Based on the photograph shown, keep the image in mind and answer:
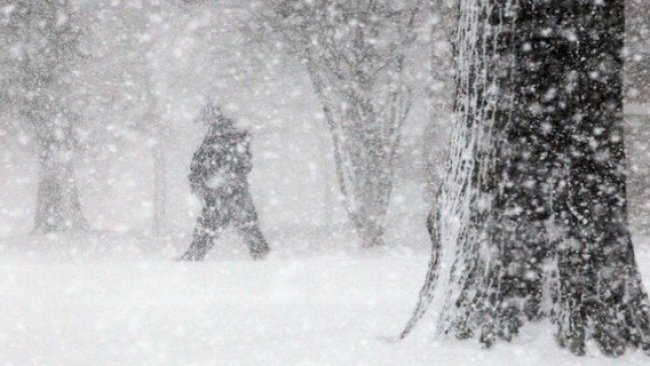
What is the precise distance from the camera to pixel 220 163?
9.08 meters

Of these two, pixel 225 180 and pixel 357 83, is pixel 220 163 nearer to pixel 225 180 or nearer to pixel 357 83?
pixel 225 180

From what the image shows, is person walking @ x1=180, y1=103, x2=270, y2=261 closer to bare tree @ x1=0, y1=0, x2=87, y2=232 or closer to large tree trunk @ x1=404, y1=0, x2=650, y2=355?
large tree trunk @ x1=404, y1=0, x2=650, y2=355

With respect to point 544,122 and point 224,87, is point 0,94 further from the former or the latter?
point 544,122

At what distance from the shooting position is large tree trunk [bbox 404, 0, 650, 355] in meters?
3.16

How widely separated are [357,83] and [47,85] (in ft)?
25.7

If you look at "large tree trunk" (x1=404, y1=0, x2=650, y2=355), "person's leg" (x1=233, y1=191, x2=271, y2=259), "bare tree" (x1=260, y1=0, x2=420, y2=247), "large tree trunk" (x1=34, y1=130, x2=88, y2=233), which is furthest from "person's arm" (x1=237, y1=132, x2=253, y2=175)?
"large tree trunk" (x1=34, y1=130, x2=88, y2=233)

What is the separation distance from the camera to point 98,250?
11.9m

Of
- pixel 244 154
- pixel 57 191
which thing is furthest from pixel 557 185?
pixel 57 191

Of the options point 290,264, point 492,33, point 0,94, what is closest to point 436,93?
point 290,264

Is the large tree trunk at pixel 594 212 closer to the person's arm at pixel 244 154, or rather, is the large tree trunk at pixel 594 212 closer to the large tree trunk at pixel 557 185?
the large tree trunk at pixel 557 185

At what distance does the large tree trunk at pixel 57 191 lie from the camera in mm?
14711

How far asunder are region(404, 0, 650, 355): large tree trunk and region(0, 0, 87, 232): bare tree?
42.5ft

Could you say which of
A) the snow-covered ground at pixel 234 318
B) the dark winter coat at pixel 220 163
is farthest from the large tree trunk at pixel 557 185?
the dark winter coat at pixel 220 163

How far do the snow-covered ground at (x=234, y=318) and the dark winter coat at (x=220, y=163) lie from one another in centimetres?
169
